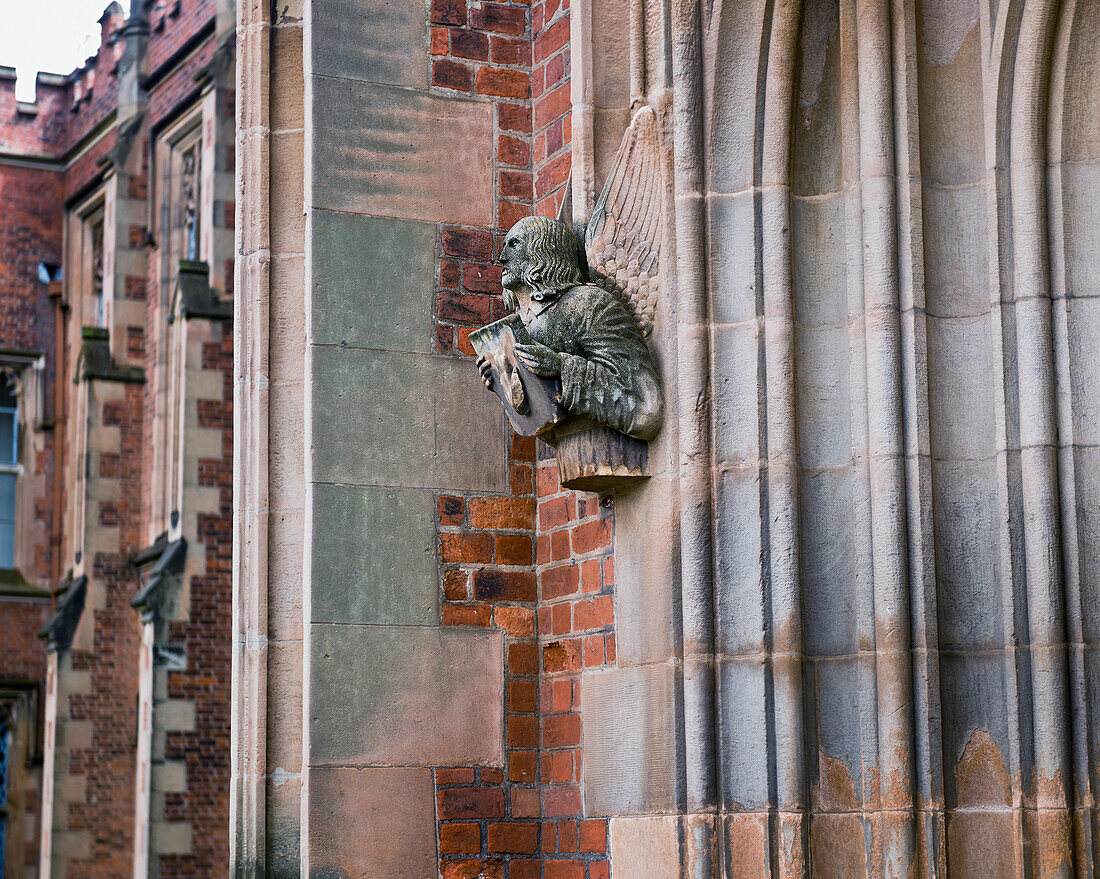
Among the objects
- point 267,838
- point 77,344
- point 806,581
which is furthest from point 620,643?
point 77,344

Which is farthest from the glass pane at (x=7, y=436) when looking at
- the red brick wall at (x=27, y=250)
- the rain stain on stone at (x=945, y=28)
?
the rain stain on stone at (x=945, y=28)

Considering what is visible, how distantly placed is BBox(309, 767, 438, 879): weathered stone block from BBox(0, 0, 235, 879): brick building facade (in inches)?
354

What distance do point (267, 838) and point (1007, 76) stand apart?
2911 millimetres

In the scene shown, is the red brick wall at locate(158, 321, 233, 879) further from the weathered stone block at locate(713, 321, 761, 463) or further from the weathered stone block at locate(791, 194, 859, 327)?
the weathered stone block at locate(791, 194, 859, 327)

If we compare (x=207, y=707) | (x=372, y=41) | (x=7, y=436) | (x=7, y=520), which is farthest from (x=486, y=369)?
(x=7, y=436)

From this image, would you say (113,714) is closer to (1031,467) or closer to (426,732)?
(426,732)

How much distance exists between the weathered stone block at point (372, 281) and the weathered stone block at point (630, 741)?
115cm

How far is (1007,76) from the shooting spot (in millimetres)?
3809

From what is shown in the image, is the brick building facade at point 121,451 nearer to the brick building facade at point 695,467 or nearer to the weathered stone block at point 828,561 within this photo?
the brick building facade at point 695,467

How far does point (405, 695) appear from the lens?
4555mm

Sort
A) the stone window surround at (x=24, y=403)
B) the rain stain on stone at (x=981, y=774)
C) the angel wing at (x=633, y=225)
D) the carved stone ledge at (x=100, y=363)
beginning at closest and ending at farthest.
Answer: the rain stain on stone at (x=981, y=774), the angel wing at (x=633, y=225), the carved stone ledge at (x=100, y=363), the stone window surround at (x=24, y=403)

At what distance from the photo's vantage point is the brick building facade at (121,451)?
13242 mm

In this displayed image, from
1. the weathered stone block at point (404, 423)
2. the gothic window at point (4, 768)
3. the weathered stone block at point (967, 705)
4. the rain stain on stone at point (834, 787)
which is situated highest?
the weathered stone block at point (404, 423)

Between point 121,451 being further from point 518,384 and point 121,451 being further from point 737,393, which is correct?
point 737,393
